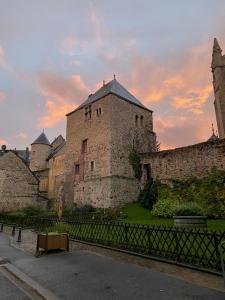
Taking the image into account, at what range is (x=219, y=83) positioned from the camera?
107 ft

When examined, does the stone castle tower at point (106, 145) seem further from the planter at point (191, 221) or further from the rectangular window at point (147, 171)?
the planter at point (191, 221)

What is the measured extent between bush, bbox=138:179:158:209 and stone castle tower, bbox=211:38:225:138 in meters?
12.2

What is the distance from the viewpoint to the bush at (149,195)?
24766 mm

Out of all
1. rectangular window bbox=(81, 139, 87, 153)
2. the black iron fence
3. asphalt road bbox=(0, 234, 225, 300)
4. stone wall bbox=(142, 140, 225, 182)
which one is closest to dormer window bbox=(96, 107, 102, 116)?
rectangular window bbox=(81, 139, 87, 153)

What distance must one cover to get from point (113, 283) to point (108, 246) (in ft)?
14.9

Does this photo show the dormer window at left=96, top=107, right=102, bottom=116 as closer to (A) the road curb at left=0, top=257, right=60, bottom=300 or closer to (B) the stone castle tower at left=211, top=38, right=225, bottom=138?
(B) the stone castle tower at left=211, top=38, right=225, bottom=138

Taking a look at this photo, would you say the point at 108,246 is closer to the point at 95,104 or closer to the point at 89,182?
the point at 89,182

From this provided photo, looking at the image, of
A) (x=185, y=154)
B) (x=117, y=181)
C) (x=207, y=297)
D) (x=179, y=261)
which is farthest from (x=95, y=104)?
(x=207, y=297)

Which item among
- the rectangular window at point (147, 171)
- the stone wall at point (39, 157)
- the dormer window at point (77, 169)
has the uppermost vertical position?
the stone wall at point (39, 157)

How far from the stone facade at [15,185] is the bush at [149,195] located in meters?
16.9

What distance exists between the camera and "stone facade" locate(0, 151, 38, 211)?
33.8 m

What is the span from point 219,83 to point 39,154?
3210 cm

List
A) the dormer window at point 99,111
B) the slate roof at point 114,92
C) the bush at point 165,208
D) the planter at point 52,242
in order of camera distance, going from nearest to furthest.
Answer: the planter at point 52,242 → the bush at point 165,208 → the dormer window at point 99,111 → the slate roof at point 114,92

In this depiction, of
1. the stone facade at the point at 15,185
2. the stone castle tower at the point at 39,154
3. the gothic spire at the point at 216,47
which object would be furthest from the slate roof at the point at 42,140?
the gothic spire at the point at 216,47
